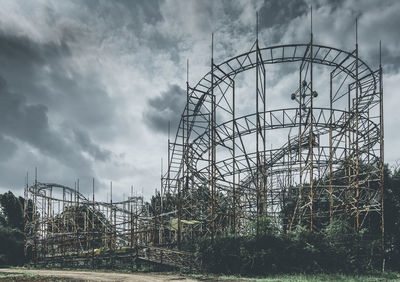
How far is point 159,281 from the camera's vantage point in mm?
14359

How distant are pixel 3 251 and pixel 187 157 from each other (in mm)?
Result: 17814

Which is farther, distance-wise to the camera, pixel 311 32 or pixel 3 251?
pixel 3 251

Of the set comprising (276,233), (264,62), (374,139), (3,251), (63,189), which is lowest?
(3,251)

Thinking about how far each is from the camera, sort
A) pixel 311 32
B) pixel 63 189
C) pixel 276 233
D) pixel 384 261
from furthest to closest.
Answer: pixel 63 189 → pixel 311 32 → pixel 384 261 → pixel 276 233

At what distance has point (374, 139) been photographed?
2527 cm

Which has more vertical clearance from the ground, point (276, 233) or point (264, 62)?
point (264, 62)

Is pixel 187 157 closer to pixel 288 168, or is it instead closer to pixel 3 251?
pixel 288 168

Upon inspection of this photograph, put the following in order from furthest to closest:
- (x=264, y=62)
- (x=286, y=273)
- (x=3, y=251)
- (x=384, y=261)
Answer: (x=3, y=251)
(x=264, y=62)
(x=384, y=261)
(x=286, y=273)

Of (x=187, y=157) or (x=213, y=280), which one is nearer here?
(x=213, y=280)

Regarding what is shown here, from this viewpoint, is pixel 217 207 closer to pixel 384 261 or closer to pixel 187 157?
pixel 187 157

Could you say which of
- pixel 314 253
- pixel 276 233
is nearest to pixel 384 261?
pixel 314 253

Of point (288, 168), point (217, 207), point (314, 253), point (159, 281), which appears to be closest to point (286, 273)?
point (314, 253)

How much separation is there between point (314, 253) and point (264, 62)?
12304 millimetres

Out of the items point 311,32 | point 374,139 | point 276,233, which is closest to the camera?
point 276,233
